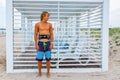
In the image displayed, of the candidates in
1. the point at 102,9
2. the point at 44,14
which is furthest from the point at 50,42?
the point at 102,9

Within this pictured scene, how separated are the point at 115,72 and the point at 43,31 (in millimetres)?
2641

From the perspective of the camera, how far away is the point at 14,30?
296 inches

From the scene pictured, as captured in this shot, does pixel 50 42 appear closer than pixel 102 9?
Yes

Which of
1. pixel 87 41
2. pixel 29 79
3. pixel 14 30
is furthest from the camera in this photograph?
pixel 87 41

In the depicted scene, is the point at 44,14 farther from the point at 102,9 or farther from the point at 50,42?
the point at 102,9

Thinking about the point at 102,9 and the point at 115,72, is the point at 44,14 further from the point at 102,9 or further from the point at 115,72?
the point at 115,72

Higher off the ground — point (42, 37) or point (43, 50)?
point (42, 37)

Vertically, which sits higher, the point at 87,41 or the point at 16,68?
the point at 87,41

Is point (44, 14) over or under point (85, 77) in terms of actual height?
over

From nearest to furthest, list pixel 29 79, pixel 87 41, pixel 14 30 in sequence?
pixel 29 79
pixel 14 30
pixel 87 41

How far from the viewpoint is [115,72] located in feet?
25.4

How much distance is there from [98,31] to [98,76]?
1445 millimetres

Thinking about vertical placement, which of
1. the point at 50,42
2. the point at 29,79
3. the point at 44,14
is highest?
the point at 44,14

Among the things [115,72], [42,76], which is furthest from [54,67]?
[115,72]
